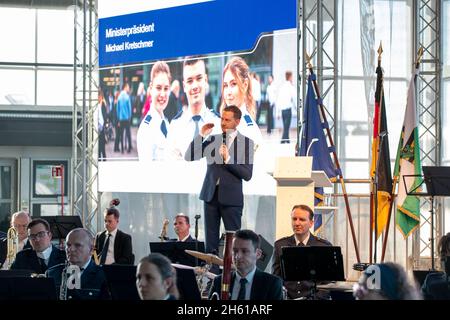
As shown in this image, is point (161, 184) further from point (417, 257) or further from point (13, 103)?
point (13, 103)

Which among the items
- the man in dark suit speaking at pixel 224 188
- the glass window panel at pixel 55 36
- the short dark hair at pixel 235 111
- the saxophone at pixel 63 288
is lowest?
the saxophone at pixel 63 288

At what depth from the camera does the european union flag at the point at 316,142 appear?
35.9ft

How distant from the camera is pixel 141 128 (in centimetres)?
1338

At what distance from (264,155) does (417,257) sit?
7.77 ft

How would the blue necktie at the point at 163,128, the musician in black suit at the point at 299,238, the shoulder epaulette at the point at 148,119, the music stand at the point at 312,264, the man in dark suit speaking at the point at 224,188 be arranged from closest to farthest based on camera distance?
the music stand at the point at 312,264, the musician in black suit at the point at 299,238, the man in dark suit speaking at the point at 224,188, the blue necktie at the point at 163,128, the shoulder epaulette at the point at 148,119

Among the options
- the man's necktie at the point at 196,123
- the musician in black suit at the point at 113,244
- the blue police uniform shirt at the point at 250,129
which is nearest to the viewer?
the musician in black suit at the point at 113,244

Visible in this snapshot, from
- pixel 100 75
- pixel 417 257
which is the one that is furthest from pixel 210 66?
pixel 417 257

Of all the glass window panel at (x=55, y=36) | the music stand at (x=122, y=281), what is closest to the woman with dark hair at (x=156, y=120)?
the music stand at (x=122, y=281)

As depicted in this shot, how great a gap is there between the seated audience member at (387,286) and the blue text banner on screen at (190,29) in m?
7.14

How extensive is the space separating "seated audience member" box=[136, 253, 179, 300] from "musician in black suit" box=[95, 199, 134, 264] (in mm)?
6346

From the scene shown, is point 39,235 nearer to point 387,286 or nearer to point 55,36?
point 387,286

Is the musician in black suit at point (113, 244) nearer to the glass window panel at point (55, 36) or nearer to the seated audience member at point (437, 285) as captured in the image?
the seated audience member at point (437, 285)

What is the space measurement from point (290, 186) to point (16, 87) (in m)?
12.2
